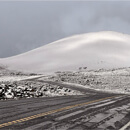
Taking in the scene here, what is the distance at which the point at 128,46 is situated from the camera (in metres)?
141

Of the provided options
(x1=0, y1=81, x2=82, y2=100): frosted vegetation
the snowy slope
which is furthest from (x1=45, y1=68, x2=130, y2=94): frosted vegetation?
the snowy slope

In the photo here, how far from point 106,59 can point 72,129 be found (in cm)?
10677

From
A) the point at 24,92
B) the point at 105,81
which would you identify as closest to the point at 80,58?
the point at 105,81

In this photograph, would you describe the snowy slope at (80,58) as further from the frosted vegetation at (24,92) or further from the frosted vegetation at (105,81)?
the frosted vegetation at (24,92)

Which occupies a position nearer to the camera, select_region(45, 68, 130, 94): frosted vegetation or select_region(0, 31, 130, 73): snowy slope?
select_region(45, 68, 130, 94): frosted vegetation

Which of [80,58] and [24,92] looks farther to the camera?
[80,58]

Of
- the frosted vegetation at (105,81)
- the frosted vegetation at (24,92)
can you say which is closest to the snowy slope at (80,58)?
the frosted vegetation at (105,81)

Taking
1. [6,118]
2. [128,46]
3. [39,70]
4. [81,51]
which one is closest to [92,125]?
[6,118]

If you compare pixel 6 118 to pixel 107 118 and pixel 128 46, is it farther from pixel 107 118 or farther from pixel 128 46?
pixel 128 46

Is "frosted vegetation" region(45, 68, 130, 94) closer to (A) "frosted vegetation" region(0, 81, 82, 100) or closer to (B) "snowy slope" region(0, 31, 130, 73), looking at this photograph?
(A) "frosted vegetation" region(0, 81, 82, 100)

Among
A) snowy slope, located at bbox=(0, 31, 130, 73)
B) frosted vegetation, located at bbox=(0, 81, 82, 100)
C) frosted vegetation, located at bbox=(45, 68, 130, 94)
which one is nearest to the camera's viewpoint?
frosted vegetation, located at bbox=(0, 81, 82, 100)

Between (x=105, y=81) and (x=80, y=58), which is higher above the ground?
(x=80, y=58)

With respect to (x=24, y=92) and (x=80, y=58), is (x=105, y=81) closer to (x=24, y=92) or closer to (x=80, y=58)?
(x=24, y=92)

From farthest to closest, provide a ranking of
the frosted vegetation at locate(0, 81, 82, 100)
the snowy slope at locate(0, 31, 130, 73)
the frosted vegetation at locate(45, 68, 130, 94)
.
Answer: the snowy slope at locate(0, 31, 130, 73) → the frosted vegetation at locate(45, 68, 130, 94) → the frosted vegetation at locate(0, 81, 82, 100)
